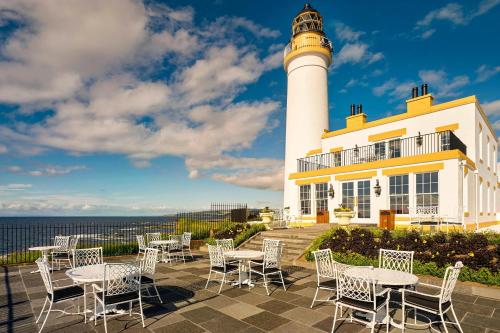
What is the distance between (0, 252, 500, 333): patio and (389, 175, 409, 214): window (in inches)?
286

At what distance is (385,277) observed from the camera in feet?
15.1

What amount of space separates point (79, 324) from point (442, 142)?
53.1ft

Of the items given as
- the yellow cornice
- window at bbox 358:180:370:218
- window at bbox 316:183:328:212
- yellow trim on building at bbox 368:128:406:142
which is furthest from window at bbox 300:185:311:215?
yellow trim on building at bbox 368:128:406:142

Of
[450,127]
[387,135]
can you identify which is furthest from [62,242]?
[450,127]

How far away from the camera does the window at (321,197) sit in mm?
16797

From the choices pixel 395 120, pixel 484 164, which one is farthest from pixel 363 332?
pixel 484 164

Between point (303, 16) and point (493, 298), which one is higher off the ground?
point (303, 16)

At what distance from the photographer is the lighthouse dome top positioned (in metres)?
22.7

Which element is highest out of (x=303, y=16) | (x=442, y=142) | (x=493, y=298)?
(x=303, y=16)

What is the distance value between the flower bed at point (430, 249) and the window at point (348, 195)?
18.7 ft

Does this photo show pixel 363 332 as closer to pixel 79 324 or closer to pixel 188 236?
pixel 79 324

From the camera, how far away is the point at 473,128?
14062 mm

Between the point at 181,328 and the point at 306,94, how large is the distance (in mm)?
19066

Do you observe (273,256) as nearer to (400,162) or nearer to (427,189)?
(427,189)
